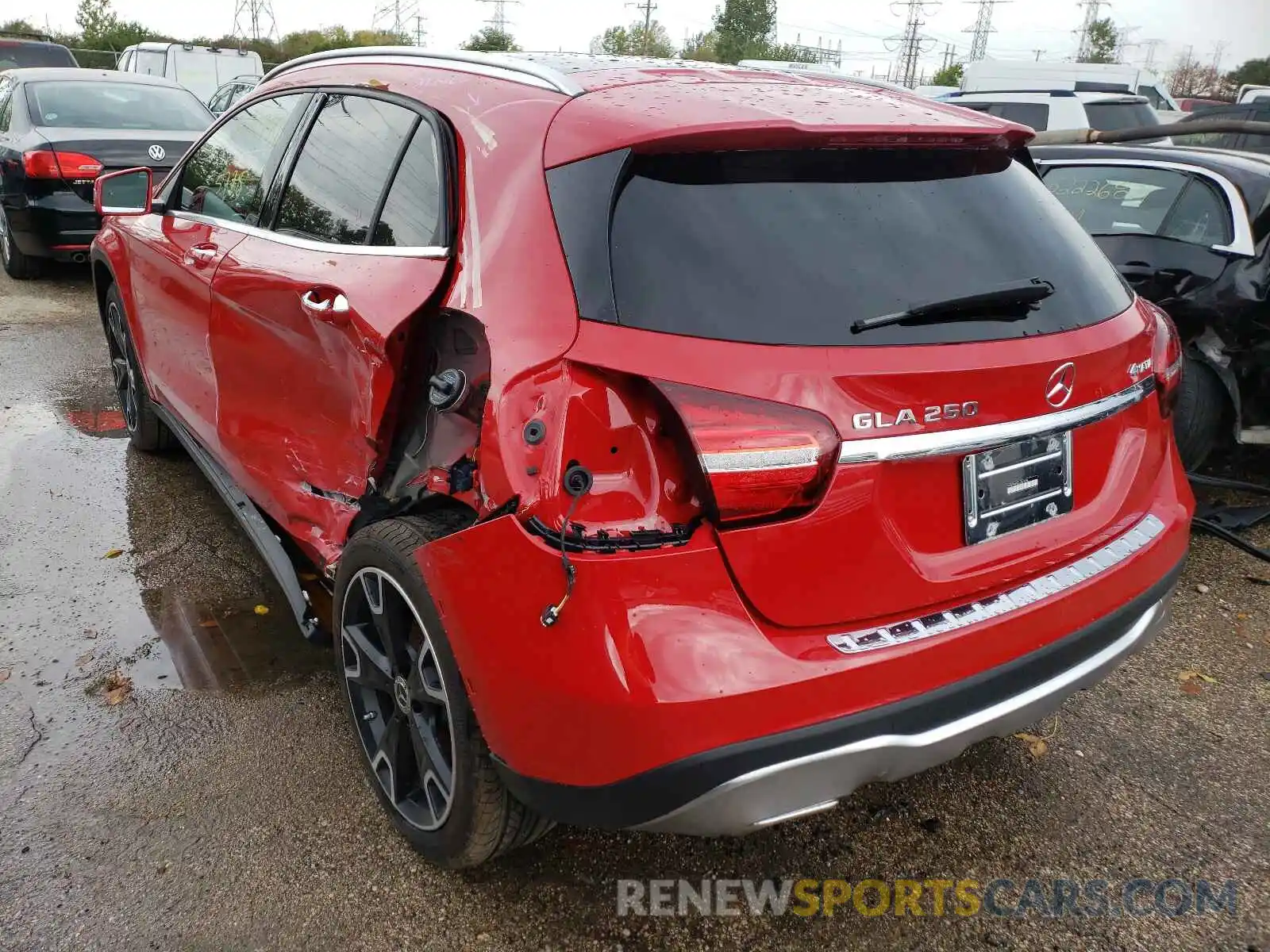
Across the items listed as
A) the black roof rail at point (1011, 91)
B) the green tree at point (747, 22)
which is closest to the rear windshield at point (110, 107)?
the black roof rail at point (1011, 91)

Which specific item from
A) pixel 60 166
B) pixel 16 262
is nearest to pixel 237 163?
pixel 60 166

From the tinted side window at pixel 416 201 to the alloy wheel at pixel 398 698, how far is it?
795 mm

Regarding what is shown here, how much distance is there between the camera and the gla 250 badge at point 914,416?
1.73 meters

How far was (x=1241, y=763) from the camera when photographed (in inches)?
110

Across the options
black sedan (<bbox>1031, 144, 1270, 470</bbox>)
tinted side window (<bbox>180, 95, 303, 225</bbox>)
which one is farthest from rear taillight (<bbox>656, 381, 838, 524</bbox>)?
black sedan (<bbox>1031, 144, 1270, 470</bbox>)

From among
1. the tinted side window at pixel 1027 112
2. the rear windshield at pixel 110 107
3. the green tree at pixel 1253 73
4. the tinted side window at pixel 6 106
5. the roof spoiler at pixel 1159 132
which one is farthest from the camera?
the green tree at pixel 1253 73

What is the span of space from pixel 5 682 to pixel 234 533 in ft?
3.79

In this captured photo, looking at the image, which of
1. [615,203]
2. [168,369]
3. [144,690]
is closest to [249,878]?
[144,690]

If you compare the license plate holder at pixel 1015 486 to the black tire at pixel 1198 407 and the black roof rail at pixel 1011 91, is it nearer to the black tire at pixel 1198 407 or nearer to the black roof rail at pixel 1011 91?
the black tire at pixel 1198 407

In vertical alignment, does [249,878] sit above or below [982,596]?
below

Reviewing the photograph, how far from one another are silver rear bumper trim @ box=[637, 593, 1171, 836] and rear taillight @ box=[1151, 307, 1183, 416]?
905 mm

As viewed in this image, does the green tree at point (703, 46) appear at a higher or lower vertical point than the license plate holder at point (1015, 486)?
higher

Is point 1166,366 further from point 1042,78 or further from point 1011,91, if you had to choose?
point 1042,78

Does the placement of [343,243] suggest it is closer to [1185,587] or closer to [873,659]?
[873,659]
